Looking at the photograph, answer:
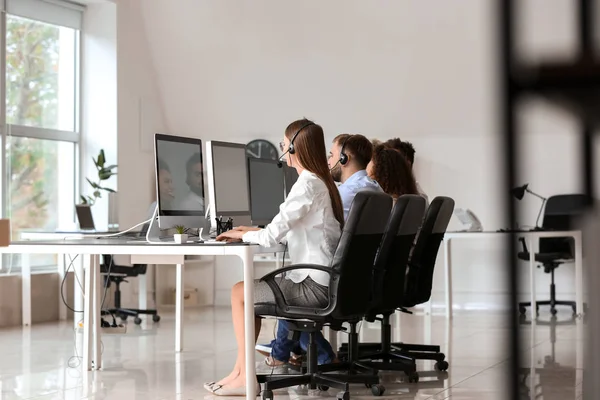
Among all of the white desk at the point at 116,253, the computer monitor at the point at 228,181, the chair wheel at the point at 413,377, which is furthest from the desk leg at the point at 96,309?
the chair wheel at the point at 413,377

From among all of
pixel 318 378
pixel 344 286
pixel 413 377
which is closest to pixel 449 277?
pixel 413 377

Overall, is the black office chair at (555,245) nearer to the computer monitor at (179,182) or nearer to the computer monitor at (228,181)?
the computer monitor at (228,181)

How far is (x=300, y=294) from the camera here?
11.9ft

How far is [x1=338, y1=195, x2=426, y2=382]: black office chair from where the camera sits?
13.5 ft

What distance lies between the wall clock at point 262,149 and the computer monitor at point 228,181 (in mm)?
4398

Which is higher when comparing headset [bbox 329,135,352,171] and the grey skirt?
headset [bbox 329,135,352,171]

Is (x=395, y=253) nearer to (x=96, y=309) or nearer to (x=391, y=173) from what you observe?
(x=391, y=173)

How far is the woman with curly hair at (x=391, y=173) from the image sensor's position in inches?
191

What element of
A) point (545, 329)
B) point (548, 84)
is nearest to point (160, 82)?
point (545, 329)

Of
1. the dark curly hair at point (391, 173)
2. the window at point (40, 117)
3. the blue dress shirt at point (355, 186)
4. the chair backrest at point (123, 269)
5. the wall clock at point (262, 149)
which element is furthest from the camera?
the wall clock at point (262, 149)

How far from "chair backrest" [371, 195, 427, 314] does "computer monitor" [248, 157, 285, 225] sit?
90cm

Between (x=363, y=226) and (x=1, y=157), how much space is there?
4.71 meters

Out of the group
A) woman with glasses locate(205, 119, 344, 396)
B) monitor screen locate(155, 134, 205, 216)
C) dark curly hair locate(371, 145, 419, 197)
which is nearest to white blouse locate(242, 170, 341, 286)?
woman with glasses locate(205, 119, 344, 396)

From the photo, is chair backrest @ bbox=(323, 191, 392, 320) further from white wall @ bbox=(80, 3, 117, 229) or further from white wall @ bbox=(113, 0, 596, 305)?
white wall @ bbox=(80, 3, 117, 229)
